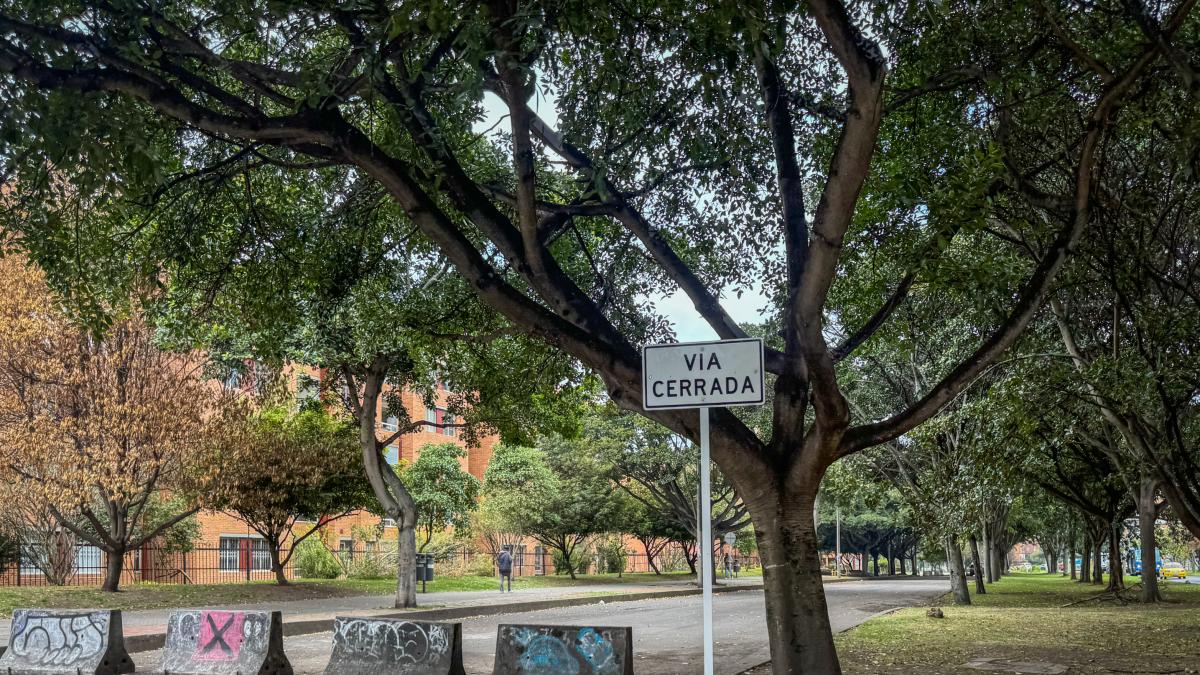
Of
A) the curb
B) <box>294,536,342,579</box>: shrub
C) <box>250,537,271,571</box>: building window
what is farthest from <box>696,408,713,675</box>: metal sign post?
<box>250,537,271,571</box>: building window

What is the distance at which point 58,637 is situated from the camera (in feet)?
33.6

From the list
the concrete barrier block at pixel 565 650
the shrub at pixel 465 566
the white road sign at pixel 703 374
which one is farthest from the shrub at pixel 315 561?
the white road sign at pixel 703 374

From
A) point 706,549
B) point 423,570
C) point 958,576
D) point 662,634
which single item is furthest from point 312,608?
point 706,549

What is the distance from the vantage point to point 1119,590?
99.3 ft

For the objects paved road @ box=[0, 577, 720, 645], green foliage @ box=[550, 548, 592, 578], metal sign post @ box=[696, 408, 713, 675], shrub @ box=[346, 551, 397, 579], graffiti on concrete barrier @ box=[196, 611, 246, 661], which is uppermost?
metal sign post @ box=[696, 408, 713, 675]

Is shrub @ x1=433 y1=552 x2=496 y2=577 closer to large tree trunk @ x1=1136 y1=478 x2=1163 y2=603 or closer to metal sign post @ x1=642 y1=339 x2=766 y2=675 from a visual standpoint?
large tree trunk @ x1=1136 y1=478 x2=1163 y2=603

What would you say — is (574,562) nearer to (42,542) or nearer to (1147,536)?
(42,542)

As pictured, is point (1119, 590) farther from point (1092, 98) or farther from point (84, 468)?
point (84, 468)

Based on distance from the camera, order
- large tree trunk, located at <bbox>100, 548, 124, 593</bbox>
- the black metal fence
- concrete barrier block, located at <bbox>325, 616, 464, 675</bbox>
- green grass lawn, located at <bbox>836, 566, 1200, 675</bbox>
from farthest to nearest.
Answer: the black metal fence < large tree trunk, located at <bbox>100, 548, 124, 593</bbox> < green grass lawn, located at <bbox>836, 566, 1200, 675</bbox> < concrete barrier block, located at <bbox>325, 616, 464, 675</bbox>

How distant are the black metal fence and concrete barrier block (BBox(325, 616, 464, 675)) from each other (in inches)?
807

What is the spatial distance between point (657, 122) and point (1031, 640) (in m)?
9.96

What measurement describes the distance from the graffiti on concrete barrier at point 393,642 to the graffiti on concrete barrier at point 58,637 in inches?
107

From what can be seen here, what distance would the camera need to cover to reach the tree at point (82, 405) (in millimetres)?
21344

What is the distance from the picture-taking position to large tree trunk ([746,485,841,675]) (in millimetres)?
8805
